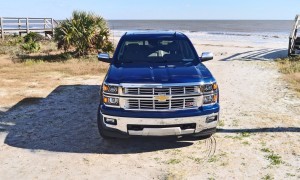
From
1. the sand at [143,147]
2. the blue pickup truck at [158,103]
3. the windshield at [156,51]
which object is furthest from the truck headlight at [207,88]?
the windshield at [156,51]

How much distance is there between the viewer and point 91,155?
5.36 metres

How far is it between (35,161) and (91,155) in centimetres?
86

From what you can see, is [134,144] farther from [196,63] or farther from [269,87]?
[269,87]

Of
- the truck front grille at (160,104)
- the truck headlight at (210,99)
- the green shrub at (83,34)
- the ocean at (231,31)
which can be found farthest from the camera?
the ocean at (231,31)

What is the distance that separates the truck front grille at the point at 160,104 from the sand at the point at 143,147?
659 mm

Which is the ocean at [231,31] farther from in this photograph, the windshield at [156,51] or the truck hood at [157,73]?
the truck hood at [157,73]

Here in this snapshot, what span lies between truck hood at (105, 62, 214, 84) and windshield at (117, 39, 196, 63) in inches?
16.3

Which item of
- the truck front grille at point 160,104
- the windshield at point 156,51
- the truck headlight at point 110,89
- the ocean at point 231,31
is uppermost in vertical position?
the ocean at point 231,31

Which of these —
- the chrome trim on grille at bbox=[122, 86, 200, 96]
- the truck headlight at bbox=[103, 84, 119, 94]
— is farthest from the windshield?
the chrome trim on grille at bbox=[122, 86, 200, 96]

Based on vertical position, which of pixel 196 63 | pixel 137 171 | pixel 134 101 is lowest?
pixel 137 171

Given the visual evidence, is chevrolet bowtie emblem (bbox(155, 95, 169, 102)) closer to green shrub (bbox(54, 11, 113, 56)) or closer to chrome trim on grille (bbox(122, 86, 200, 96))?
chrome trim on grille (bbox(122, 86, 200, 96))

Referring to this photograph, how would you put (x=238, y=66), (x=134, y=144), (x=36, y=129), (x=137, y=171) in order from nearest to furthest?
(x=137, y=171), (x=134, y=144), (x=36, y=129), (x=238, y=66)

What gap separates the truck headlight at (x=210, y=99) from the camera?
17.2ft

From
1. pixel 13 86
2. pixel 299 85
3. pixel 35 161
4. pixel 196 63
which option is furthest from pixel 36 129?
pixel 299 85
